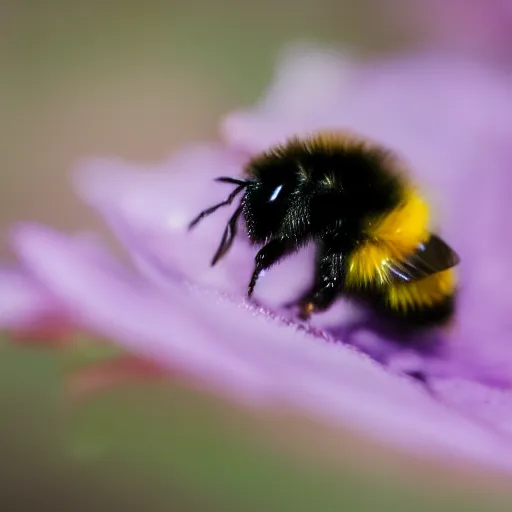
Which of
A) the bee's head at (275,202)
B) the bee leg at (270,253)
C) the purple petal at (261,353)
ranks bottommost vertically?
the purple petal at (261,353)

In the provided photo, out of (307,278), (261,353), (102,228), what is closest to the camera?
(261,353)

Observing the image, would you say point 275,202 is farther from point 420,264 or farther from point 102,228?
point 102,228

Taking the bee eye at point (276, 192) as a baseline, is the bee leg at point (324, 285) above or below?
below

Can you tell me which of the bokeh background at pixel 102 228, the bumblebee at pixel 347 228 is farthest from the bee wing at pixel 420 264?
the bokeh background at pixel 102 228

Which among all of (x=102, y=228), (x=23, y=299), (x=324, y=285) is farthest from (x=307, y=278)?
(x=102, y=228)

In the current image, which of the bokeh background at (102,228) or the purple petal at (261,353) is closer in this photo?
the purple petal at (261,353)

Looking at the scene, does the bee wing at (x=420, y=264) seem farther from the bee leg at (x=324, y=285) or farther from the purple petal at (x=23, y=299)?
the purple petal at (x=23, y=299)

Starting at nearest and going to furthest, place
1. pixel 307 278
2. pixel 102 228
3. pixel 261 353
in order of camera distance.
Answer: pixel 261 353 → pixel 307 278 → pixel 102 228

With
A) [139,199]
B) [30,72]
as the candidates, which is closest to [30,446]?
[139,199]

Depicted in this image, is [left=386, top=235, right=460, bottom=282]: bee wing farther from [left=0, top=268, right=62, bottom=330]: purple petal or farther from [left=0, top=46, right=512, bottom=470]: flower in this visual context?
[left=0, top=268, right=62, bottom=330]: purple petal
